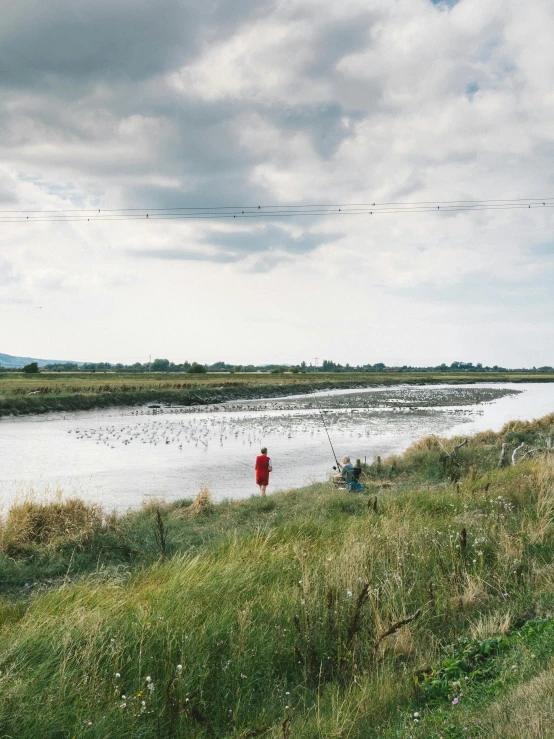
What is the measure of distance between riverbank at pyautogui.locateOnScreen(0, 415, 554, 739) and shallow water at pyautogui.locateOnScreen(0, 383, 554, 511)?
7509mm

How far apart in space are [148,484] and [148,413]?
28.3m

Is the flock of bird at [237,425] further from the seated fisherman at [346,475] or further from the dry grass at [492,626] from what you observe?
the dry grass at [492,626]

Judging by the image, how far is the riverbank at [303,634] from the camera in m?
4.30

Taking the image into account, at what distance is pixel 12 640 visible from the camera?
5281 millimetres

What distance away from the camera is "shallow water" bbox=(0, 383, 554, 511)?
17703mm

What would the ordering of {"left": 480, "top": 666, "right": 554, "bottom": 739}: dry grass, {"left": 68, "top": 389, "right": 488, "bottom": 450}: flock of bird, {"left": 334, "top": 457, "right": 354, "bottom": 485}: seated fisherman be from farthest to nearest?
{"left": 68, "top": 389, "right": 488, "bottom": 450}: flock of bird → {"left": 334, "top": 457, "right": 354, "bottom": 485}: seated fisherman → {"left": 480, "top": 666, "right": 554, "bottom": 739}: dry grass

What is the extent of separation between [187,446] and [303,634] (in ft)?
69.3

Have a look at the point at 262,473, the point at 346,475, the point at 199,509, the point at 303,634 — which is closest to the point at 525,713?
the point at 303,634

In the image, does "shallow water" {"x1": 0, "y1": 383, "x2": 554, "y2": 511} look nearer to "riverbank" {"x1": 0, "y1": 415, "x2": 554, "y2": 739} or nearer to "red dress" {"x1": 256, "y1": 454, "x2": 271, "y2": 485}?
"red dress" {"x1": 256, "y1": 454, "x2": 271, "y2": 485}

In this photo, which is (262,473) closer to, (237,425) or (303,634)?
(303,634)

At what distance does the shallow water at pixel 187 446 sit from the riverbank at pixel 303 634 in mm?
7509

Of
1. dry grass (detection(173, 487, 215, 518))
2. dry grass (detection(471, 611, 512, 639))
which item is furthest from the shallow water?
dry grass (detection(471, 611, 512, 639))

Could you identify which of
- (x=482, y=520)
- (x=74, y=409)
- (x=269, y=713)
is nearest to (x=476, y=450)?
(x=482, y=520)

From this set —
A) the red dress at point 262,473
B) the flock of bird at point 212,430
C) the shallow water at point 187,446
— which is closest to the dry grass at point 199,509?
the red dress at point 262,473
